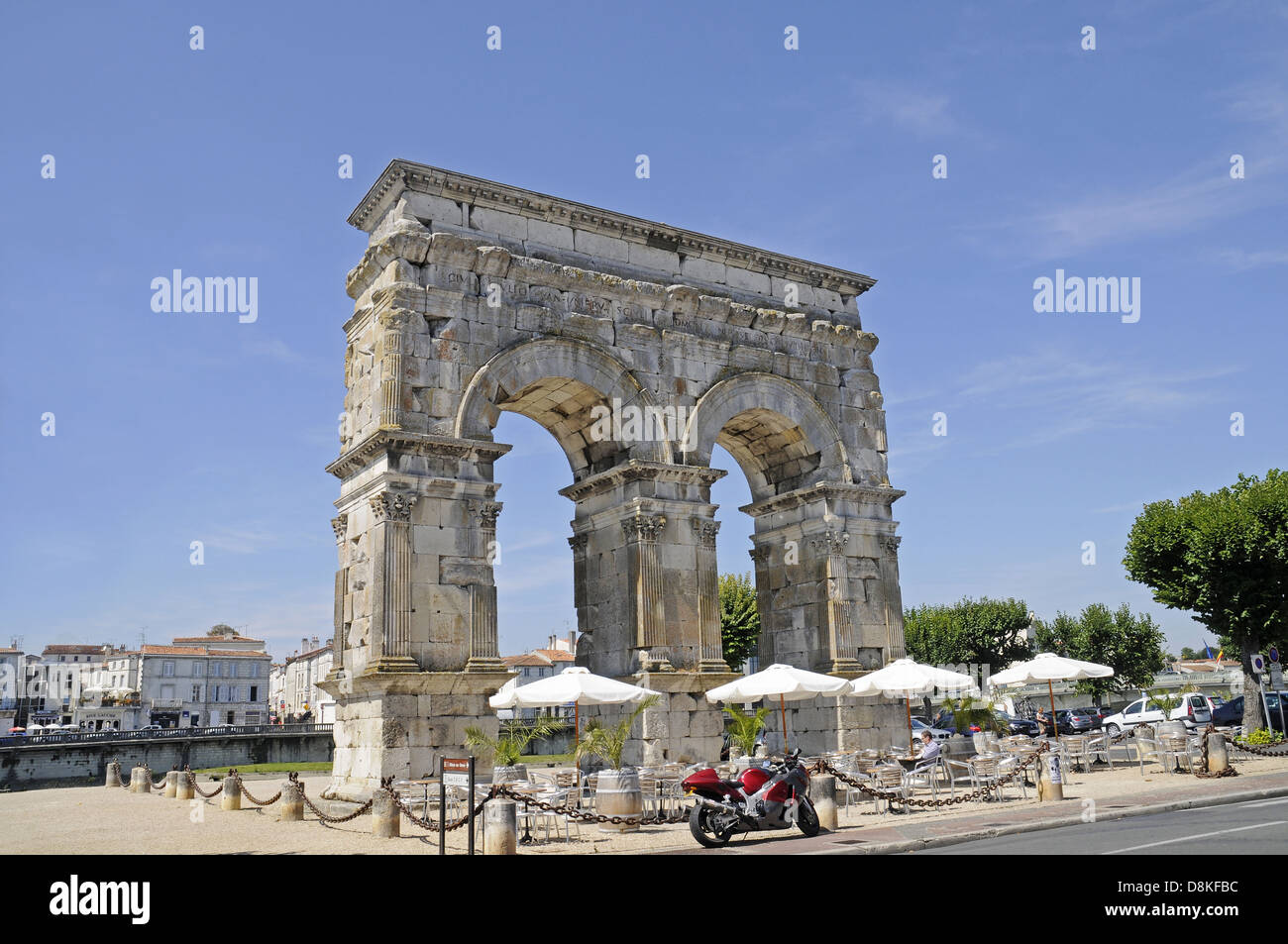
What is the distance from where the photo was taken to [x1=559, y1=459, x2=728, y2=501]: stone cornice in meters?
22.0

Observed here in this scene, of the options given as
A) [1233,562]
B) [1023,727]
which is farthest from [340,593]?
[1023,727]

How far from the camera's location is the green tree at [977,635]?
59406mm

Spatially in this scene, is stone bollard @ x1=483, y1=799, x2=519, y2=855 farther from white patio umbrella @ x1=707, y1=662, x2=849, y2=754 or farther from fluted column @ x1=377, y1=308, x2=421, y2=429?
fluted column @ x1=377, y1=308, x2=421, y2=429

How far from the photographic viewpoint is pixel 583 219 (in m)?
23.1

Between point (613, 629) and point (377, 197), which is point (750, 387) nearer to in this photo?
point (613, 629)

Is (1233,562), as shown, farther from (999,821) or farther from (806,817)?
(806,817)

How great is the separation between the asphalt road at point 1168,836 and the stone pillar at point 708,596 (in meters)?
8.98

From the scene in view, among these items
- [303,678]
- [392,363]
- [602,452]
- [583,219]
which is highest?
[583,219]

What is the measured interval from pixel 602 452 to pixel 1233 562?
19001mm

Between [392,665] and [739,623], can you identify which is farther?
[739,623]

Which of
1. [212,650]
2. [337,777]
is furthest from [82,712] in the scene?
[337,777]

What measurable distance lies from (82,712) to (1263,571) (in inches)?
3790

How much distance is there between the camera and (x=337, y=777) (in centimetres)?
1980
